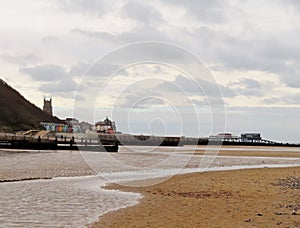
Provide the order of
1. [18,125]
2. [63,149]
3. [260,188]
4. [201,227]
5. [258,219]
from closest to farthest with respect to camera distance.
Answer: [201,227], [258,219], [260,188], [63,149], [18,125]

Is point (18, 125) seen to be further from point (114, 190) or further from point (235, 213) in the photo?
point (235, 213)

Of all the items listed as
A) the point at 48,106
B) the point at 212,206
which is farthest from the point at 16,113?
the point at 212,206

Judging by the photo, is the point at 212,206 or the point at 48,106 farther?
the point at 48,106

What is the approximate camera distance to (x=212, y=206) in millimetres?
16906

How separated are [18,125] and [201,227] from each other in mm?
115918

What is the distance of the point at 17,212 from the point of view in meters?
15.3

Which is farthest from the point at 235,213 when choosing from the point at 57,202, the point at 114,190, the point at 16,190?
the point at 16,190

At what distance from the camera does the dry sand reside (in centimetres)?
1373

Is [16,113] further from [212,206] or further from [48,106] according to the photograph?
[212,206]

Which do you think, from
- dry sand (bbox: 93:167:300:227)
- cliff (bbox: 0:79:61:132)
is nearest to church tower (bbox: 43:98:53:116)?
cliff (bbox: 0:79:61:132)

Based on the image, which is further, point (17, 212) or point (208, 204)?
point (208, 204)

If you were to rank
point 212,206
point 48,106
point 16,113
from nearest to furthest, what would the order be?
point 212,206
point 16,113
point 48,106

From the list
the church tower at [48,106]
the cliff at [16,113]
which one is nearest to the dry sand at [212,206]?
the cliff at [16,113]

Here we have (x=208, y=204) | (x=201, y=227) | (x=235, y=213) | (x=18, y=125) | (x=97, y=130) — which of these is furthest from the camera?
(x=97, y=130)
